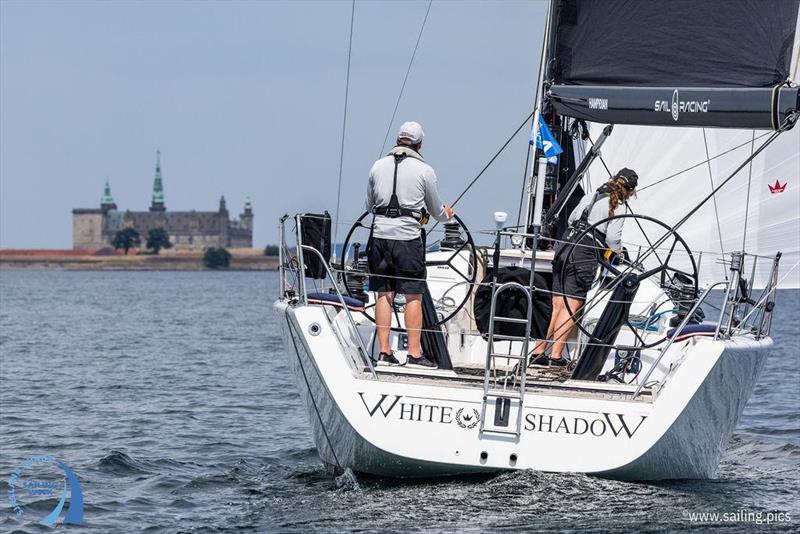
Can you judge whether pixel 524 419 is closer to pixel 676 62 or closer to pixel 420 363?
pixel 420 363

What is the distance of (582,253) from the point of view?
7219mm

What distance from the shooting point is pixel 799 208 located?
Answer: 1031 centimetres

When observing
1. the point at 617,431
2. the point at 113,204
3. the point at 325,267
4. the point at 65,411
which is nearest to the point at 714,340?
the point at 617,431

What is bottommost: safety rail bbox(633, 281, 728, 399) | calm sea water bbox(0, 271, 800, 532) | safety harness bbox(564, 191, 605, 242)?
calm sea water bbox(0, 271, 800, 532)

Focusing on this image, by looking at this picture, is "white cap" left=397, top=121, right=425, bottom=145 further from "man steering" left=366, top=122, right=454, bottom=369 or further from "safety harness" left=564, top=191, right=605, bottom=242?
"safety harness" left=564, top=191, right=605, bottom=242

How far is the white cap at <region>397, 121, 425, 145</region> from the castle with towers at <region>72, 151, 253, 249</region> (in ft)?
572

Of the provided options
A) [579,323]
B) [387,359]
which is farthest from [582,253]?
[387,359]

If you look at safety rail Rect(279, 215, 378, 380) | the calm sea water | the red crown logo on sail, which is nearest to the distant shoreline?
the calm sea water

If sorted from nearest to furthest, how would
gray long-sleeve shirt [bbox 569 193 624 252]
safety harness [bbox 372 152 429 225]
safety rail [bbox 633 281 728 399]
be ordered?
safety rail [bbox 633 281 728 399] < safety harness [bbox 372 152 429 225] < gray long-sleeve shirt [bbox 569 193 624 252]

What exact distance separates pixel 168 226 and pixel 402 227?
180 m

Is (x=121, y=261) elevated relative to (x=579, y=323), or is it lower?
lower

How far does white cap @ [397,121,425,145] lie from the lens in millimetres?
6934

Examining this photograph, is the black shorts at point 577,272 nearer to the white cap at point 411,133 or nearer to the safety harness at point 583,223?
the safety harness at point 583,223

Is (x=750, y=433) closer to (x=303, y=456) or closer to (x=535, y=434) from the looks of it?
(x=303, y=456)
